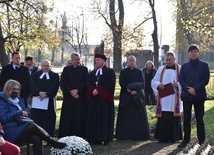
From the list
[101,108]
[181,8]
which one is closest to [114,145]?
[101,108]

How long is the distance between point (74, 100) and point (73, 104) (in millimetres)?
94

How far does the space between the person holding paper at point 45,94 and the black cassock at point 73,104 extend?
264mm

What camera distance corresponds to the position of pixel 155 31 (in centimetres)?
3597

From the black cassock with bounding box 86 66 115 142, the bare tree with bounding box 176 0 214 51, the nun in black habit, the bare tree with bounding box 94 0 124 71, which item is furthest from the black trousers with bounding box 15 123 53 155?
the bare tree with bounding box 94 0 124 71

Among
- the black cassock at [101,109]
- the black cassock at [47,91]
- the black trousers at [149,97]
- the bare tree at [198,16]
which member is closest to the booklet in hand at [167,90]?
the black cassock at [101,109]

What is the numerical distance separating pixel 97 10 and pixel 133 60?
27710 mm

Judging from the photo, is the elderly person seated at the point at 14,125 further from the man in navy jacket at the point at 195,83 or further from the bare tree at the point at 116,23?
the bare tree at the point at 116,23

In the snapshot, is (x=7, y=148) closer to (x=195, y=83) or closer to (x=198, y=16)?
(x=195, y=83)

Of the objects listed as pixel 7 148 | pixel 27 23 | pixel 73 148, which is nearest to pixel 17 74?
pixel 73 148

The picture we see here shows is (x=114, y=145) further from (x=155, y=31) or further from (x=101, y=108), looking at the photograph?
(x=155, y=31)

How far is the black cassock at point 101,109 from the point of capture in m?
9.93

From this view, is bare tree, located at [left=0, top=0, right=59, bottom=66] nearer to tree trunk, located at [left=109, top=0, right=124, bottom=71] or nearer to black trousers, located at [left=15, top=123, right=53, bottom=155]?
tree trunk, located at [left=109, top=0, right=124, bottom=71]

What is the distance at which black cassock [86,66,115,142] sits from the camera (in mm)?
9930

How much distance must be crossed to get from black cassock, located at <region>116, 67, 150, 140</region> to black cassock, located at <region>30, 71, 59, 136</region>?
1666 millimetres
